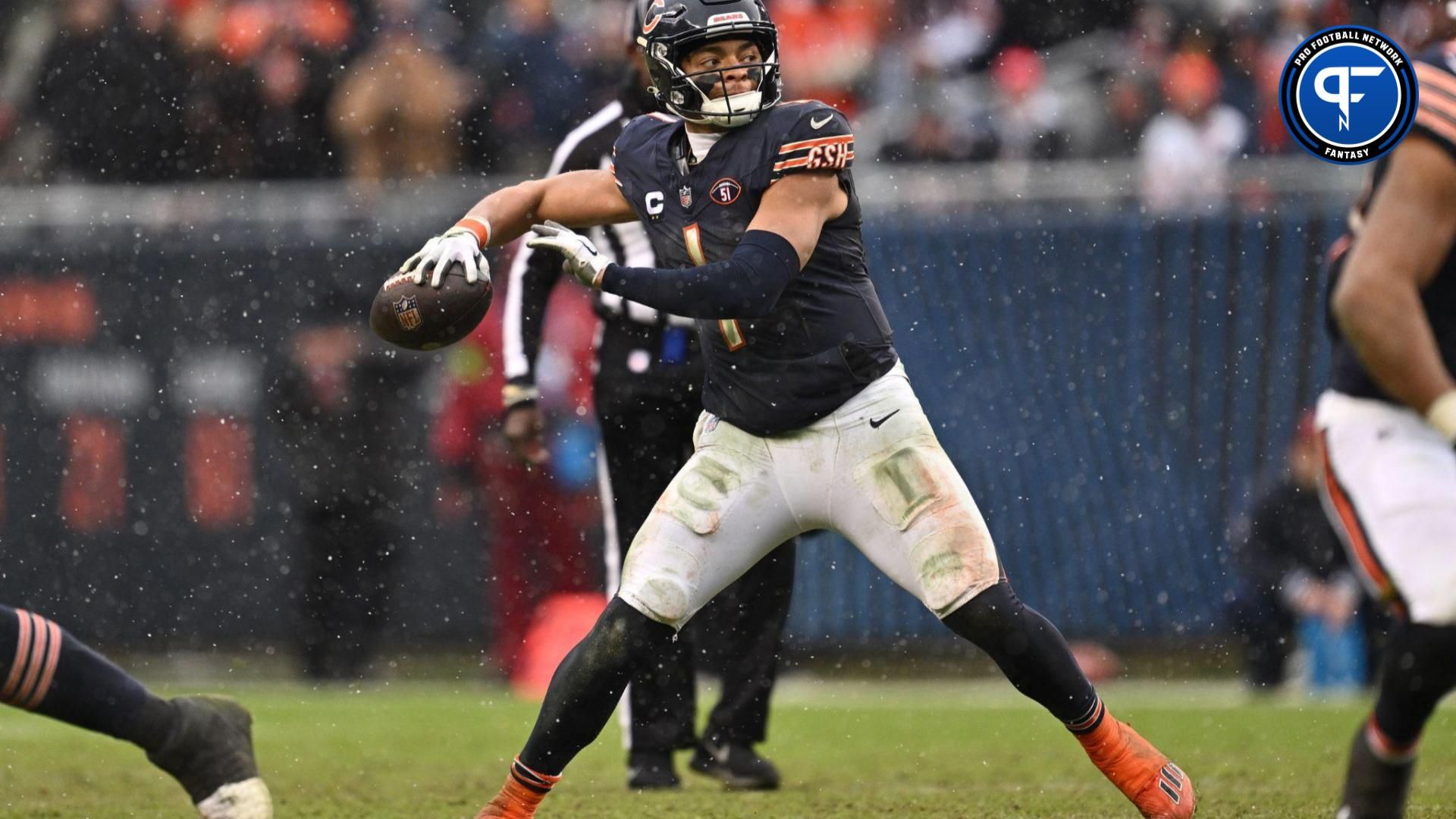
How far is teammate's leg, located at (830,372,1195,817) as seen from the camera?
441 cm

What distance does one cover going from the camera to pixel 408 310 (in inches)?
179

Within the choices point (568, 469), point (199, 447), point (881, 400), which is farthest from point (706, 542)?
point (199, 447)

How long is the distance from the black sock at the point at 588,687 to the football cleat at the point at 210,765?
2.06 feet

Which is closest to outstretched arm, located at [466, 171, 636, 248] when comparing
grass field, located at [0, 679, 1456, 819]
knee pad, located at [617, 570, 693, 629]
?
knee pad, located at [617, 570, 693, 629]

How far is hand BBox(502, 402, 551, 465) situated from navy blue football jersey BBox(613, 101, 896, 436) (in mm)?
1347

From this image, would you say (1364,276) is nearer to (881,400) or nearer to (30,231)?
(881,400)

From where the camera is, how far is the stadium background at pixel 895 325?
372 inches

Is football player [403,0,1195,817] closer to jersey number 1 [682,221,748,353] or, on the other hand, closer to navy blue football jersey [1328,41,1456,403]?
jersey number 1 [682,221,748,353]

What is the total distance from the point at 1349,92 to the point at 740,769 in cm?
261

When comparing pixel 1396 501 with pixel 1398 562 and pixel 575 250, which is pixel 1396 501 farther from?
pixel 575 250

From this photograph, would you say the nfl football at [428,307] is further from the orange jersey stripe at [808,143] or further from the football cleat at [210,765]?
the football cleat at [210,765]

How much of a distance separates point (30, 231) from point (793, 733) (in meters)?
4.86

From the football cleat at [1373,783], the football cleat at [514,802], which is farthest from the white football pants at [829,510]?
the football cleat at [1373,783]

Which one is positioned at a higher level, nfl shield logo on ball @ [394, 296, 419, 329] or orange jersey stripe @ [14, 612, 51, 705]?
nfl shield logo on ball @ [394, 296, 419, 329]
